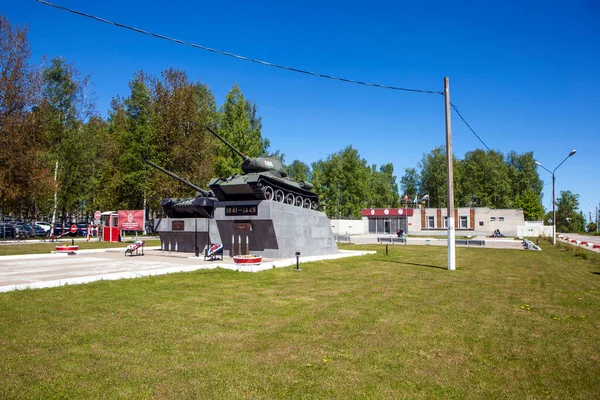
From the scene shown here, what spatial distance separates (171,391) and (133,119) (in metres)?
46.4

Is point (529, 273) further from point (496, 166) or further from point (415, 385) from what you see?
point (496, 166)

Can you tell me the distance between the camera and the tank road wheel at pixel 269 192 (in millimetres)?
18491

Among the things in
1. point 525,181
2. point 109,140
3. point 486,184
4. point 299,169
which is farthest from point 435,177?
point 109,140

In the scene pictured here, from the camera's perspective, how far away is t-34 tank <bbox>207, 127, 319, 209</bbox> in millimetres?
18294

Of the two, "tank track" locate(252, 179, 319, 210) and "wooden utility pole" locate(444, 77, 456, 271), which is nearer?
"wooden utility pole" locate(444, 77, 456, 271)

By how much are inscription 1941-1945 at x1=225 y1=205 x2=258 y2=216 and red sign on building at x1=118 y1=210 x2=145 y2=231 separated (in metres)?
13.7

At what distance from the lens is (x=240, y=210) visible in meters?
18.8

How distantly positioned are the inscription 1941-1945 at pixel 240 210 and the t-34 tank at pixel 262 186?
537 mm

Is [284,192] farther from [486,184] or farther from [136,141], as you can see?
[486,184]

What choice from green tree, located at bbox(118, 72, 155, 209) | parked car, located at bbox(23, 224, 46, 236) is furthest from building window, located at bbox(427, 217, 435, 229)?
parked car, located at bbox(23, 224, 46, 236)

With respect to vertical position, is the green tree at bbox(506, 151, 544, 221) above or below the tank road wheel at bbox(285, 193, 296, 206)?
above

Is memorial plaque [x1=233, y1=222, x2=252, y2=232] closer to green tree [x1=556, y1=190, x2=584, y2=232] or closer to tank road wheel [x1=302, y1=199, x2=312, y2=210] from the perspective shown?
tank road wheel [x1=302, y1=199, x2=312, y2=210]

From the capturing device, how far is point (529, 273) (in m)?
14.5

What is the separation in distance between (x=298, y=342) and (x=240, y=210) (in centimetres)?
1338
